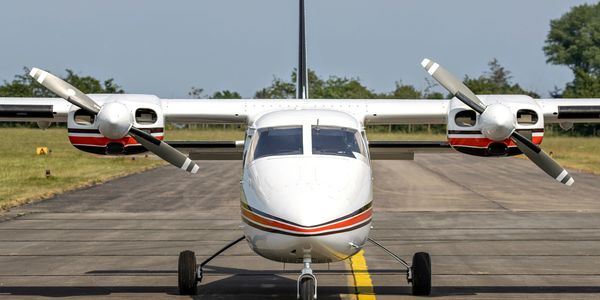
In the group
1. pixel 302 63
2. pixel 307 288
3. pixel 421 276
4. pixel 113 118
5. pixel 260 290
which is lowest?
pixel 260 290

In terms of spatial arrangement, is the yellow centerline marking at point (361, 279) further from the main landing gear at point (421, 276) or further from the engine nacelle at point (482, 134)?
the engine nacelle at point (482, 134)

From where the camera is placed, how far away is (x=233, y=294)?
12.9 metres

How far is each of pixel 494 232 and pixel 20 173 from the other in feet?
76.6

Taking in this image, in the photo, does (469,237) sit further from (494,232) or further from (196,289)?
(196,289)

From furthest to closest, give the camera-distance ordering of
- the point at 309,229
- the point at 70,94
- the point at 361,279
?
1. the point at 361,279
2. the point at 70,94
3. the point at 309,229

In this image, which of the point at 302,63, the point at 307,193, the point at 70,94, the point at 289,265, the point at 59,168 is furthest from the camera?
the point at 59,168

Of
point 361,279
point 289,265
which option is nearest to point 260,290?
point 361,279

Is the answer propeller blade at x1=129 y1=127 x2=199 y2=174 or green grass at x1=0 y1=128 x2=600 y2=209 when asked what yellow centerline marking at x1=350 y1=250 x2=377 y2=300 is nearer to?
propeller blade at x1=129 y1=127 x2=199 y2=174

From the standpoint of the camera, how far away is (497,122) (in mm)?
13266

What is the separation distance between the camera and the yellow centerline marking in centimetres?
1280

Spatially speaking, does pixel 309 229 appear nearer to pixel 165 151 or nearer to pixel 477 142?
pixel 165 151

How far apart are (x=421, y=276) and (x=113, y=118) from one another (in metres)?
4.54

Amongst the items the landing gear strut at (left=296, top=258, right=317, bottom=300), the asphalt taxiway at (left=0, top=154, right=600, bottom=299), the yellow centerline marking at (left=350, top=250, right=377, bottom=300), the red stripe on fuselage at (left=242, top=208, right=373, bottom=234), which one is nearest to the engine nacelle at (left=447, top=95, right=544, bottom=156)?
the asphalt taxiway at (left=0, top=154, right=600, bottom=299)

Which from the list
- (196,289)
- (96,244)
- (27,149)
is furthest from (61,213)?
(27,149)
